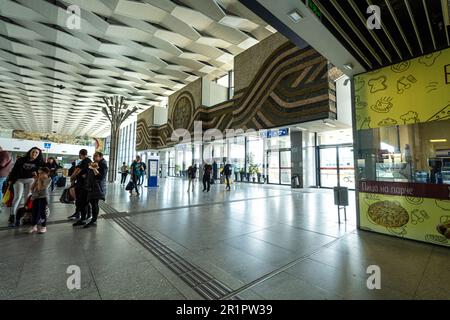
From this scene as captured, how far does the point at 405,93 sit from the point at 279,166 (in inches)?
434

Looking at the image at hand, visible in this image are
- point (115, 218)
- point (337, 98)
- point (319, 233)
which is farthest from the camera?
point (337, 98)

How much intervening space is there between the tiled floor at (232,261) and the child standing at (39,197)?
0.21 m

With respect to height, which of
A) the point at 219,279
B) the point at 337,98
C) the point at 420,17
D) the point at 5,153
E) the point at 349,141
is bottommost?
the point at 219,279

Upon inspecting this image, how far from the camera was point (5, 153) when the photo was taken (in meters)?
4.54

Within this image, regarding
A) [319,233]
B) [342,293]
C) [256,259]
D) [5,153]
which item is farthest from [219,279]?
[5,153]

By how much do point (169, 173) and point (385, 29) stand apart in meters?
25.2

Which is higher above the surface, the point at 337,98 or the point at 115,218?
the point at 337,98

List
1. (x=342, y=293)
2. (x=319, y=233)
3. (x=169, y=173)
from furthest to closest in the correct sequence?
(x=169, y=173)
(x=319, y=233)
(x=342, y=293)

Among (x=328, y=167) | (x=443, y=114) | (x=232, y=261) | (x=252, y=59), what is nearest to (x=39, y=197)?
(x=232, y=261)

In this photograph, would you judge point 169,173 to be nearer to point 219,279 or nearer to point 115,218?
point 115,218

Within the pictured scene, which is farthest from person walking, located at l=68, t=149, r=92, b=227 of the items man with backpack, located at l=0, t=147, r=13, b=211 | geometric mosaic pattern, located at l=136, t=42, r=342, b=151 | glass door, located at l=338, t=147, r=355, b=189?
glass door, located at l=338, t=147, r=355, b=189

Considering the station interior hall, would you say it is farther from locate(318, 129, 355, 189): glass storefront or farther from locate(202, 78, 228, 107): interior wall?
locate(202, 78, 228, 107): interior wall

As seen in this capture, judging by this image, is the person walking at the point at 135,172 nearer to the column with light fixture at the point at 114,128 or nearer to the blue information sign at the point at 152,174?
the blue information sign at the point at 152,174

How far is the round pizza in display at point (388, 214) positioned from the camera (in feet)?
12.4
